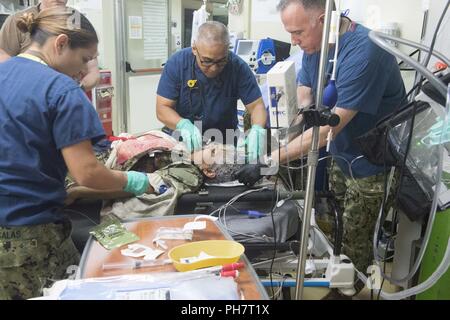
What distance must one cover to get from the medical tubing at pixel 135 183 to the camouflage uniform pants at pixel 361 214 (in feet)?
2.95

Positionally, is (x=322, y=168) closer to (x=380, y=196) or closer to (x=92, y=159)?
(x=380, y=196)

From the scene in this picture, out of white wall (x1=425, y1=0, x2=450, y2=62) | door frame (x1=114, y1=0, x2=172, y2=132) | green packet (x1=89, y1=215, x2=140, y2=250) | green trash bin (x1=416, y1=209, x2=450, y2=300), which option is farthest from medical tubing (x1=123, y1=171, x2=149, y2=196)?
door frame (x1=114, y1=0, x2=172, y2=132)

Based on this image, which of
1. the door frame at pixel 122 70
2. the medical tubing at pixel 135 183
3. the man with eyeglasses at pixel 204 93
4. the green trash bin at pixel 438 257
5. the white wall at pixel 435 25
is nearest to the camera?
the medical tubing at pixel 135 183

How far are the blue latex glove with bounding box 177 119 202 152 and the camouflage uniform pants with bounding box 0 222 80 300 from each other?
823 millimetres

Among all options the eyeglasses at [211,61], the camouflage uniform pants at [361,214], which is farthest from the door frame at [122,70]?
the camouflage uniform pants at [361,214]

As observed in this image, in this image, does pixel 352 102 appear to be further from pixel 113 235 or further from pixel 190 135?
pixel 113 235

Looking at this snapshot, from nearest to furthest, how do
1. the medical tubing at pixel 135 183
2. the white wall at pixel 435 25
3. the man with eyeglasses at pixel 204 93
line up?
the medical tubing at pixel 135 183 → the white wall at pixel 435 25 → the man with eyeglasses at pixel 204 93

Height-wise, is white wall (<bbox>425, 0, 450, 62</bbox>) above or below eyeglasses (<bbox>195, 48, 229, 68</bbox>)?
above

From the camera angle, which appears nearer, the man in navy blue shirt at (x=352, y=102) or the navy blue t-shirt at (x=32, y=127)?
the navy blue t-shirt at (x=32, y=127)

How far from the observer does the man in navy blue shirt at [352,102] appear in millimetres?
1583

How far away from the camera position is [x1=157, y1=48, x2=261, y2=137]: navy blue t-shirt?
2.15m

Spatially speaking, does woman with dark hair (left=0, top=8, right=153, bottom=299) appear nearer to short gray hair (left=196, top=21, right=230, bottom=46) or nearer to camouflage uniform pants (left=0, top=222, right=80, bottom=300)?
camouflage uniform pants (left=0, top=222, right=80, bottom=300)

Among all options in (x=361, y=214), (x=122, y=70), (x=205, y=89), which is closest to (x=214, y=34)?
(x=205, y=89)

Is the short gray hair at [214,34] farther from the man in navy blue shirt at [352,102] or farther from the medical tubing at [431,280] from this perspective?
the medical tubing at [431,280]
